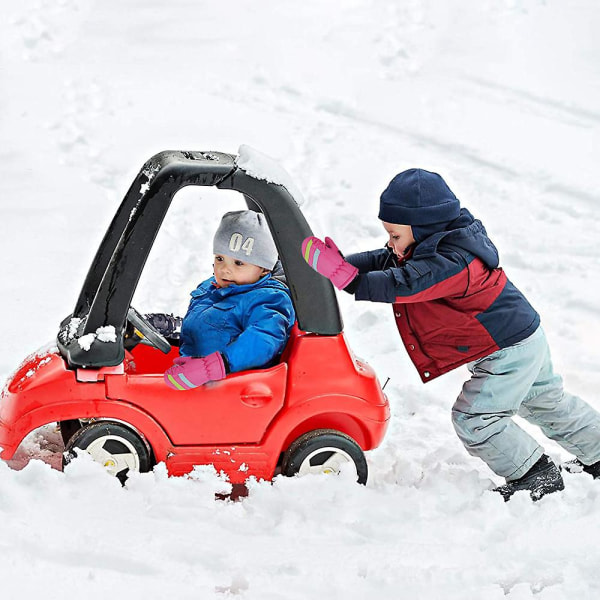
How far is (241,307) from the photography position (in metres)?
2.87

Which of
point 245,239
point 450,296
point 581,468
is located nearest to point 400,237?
point 450,296

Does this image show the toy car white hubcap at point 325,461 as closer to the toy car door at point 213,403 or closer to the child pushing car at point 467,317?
the toy car door at point 213,403

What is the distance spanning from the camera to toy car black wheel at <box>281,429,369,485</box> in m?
2.76

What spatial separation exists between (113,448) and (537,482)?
1.39 metres

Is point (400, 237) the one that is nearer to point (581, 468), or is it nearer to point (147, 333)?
point (147, 333)

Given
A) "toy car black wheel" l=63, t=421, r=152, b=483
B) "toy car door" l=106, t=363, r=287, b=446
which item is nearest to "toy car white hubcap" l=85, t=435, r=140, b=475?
"toy car black wheel" l=63, t=421, r=152, b=483

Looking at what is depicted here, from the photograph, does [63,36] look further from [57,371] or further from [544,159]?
[57,371]

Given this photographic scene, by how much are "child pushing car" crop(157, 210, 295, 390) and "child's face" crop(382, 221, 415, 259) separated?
394 millimetres

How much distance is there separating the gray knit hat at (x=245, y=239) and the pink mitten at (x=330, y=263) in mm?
309

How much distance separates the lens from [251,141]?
22.9 feet

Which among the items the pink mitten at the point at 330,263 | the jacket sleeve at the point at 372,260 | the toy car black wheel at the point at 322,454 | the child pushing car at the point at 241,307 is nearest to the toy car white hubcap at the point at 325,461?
the toy car black wheel at the point at 322,454

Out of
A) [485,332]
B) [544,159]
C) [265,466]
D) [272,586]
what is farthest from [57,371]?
[544,159]

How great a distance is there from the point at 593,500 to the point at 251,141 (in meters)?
4.81

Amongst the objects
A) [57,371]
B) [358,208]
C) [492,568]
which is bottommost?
[358,208]
